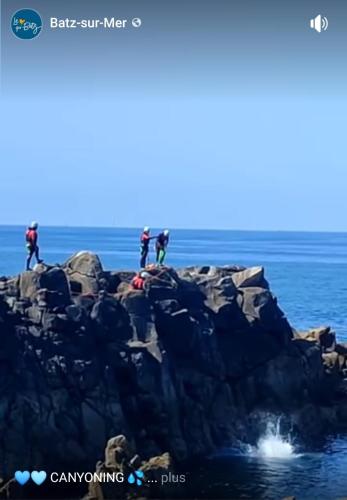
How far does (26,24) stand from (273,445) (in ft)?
41.9

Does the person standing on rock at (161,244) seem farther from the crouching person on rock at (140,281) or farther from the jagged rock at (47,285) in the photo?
the jagged rock at (47,285)

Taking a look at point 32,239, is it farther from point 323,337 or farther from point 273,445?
point 323,337

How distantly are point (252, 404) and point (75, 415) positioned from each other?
18.0 feet

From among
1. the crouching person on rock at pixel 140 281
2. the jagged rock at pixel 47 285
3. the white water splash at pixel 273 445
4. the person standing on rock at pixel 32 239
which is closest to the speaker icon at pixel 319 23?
the person standing on rock at pixel 32 239

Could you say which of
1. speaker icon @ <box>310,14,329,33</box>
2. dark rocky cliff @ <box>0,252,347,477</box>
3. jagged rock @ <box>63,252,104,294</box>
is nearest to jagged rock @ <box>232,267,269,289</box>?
dark rocky cliff @ <box>0,252,347,477</box>

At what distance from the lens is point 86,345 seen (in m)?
20.2

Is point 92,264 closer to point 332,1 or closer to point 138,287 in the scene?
point 138,287

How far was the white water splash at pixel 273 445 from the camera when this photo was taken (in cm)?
2108

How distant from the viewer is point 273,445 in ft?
70.8

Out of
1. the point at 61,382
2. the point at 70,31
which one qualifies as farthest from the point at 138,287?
the point at 70,31

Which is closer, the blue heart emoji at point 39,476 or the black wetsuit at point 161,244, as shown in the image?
the blue heart emoji at point 39,476

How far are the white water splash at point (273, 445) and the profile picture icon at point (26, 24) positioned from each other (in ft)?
39.5

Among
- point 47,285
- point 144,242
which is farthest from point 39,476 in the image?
point 144,242

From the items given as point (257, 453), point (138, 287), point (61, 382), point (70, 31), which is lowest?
point (257, 453)
